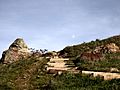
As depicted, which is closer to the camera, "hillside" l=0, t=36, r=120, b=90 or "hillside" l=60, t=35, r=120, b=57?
"hillside" l=0, t=36, r=120, b=90

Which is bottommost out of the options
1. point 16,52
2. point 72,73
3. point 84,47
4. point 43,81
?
point 43,81

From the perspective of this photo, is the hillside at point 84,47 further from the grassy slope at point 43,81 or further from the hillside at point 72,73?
the grassy slope at point 43,81

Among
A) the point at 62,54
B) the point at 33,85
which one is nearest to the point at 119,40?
the point at 62,54

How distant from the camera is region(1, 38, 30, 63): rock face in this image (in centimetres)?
5322

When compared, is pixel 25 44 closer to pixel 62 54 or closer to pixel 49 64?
pixel 62 54

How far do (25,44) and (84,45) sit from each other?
14.0 metres

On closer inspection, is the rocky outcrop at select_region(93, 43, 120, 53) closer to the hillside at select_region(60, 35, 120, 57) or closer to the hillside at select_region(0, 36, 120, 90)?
the hillside at select_region(0, 36, 120, 90)

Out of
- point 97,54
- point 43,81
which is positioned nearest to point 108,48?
point 97,54

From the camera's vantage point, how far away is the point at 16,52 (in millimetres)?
54562

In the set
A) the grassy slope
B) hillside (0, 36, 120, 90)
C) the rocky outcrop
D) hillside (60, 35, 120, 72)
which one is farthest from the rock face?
the grassy slope

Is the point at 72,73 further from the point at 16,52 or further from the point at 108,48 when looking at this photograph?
the point at 16,52

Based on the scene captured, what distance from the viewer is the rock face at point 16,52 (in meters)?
53.2

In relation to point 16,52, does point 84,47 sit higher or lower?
lower

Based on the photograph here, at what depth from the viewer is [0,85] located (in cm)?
3253
